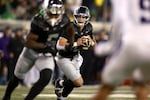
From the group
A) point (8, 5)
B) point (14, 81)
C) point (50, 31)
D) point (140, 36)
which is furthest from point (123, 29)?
point (8, 5)

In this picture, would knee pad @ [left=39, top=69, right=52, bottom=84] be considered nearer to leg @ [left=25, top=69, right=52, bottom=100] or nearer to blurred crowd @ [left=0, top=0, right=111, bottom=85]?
leg @ [left=25, top=69, right=52, bottom=100]

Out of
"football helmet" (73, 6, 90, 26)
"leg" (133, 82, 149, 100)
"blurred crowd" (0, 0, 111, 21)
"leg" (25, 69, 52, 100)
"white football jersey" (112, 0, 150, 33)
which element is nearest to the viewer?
"white football jersey" (112, 0, 150, 33)

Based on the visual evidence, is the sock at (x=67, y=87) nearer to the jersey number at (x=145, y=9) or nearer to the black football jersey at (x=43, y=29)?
the black football jersey at (x=43, y=29)

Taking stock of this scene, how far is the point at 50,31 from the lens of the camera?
7547 mm

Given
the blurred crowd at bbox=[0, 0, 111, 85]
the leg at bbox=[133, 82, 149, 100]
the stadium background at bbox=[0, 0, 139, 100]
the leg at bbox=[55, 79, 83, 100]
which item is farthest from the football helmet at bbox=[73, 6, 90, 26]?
the stadium background at bbox=[0, 0, 139, 100]

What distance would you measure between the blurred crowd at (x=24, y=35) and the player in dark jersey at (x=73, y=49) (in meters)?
4.85

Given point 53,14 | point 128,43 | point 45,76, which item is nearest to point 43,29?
point 53,14

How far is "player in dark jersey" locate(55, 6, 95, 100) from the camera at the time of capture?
27.4 feet

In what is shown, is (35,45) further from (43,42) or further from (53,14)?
(53,14)

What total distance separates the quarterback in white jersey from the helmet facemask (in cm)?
243

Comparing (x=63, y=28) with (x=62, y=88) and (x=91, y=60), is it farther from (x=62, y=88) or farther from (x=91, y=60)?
(x=91, y=60)

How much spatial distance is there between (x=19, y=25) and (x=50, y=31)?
28.1 feet

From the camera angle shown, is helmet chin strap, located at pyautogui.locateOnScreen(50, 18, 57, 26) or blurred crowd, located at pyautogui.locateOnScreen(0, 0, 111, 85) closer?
helmet chin strap, located at pyautogui.locateOnScreen(50, 18, 57, 26)

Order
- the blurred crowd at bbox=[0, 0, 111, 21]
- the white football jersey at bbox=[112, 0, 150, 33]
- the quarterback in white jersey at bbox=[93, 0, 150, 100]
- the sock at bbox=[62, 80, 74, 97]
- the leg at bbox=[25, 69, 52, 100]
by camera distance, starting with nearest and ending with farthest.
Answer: the quarterback in white jersey at bbox=[93, 0, 150, 100] < the white football jersey at bbox=[112, 0, 150, 33] < the leg at bbox=[25, 69, 52, 100] < the sock at bbox=[62, 80, 74, 97] < the blurred crowd at bbox=[0, 0, 111, 21]
